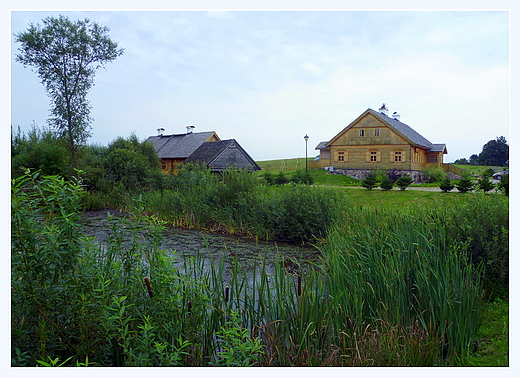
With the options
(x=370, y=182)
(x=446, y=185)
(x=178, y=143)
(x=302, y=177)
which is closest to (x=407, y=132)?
(x=370, y=182)

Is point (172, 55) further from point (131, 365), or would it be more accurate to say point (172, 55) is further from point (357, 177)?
point (357, 177)

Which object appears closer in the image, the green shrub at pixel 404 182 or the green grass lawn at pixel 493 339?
the green grass lawn at pixel 493 339

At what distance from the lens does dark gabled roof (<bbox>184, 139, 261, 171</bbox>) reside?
947 cm

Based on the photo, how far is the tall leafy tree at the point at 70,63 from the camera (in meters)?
Result: 7.62

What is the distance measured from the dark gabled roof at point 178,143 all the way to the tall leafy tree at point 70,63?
272 cm

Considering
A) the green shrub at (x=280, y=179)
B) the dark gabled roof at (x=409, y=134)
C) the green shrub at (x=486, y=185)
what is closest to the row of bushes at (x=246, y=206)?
the green shrub at (x=280, y=179)

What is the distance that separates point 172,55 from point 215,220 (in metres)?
4.89

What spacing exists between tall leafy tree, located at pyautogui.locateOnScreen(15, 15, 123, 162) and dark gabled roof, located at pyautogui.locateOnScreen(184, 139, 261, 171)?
3.06m

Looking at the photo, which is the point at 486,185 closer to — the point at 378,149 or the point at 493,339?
the point at 493,339

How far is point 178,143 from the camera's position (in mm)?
11336

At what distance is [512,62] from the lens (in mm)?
2828

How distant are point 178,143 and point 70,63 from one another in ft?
12.5

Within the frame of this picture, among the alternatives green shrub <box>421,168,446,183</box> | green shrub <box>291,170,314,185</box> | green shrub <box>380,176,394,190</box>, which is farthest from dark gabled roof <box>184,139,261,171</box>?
green shrub <box>421,168,446,183</box>

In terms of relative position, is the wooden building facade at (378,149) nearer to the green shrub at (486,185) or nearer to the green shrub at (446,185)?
the green shrub at (446,185)
